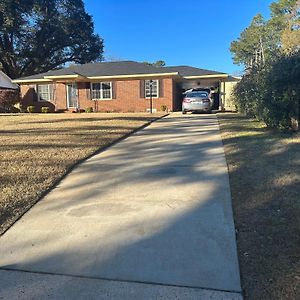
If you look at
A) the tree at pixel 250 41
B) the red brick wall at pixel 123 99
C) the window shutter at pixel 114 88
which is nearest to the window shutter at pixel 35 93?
the red brick wall at pixel 123 99

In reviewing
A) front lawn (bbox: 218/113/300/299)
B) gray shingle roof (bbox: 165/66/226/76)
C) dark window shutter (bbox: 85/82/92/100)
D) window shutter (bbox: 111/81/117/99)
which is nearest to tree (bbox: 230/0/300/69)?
gray shingle roof (bbox: 165/66/226/76)

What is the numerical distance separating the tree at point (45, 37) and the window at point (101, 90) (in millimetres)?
15412

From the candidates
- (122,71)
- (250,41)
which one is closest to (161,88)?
(122,71)

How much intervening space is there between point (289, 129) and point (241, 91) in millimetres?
6486

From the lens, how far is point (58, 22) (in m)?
40.9

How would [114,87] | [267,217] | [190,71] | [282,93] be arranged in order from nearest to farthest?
[267,217], [282,93], [114,87], [190,71]

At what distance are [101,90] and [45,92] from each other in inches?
190

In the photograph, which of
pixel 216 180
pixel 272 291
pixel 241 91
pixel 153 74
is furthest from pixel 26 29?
pixel 272 291

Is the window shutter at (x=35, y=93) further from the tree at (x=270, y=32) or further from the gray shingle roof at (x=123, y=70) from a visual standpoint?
the tree at (x=270, y=32)

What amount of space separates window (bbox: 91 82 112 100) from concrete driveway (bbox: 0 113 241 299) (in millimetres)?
21580

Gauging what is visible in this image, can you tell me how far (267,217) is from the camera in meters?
4.15

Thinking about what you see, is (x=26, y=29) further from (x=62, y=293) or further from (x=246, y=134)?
(x=62, y=293)

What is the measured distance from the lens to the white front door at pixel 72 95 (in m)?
28.2

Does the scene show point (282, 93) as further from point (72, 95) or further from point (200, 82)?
point (72, 95)
